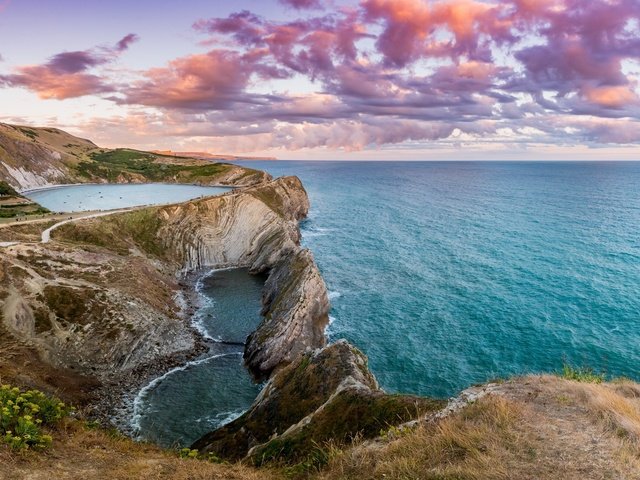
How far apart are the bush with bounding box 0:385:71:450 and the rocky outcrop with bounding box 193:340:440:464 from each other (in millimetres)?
8927

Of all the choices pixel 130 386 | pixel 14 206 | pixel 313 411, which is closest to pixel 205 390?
pixel 130 386

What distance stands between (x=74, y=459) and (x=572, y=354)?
4585cm

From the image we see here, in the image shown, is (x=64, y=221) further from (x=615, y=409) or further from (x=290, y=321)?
(x=615, y=409)

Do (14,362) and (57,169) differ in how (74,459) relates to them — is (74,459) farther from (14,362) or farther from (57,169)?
(57,169)

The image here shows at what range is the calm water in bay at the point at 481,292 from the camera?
4403 centimetres

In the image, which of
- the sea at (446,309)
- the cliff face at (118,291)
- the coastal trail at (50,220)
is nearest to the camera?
the sea at (446,309)

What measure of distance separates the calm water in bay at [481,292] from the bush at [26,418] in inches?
1146

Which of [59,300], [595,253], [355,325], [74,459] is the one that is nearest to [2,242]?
[59,300]

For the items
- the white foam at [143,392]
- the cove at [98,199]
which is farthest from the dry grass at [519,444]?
the cove at [98,199]

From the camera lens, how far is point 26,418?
51.7 ft

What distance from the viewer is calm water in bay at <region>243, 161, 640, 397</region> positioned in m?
44.0

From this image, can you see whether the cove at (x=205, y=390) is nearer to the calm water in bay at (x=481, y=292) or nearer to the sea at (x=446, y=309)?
the sea at (x=446, y=309)

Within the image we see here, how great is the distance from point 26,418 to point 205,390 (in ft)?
82.2

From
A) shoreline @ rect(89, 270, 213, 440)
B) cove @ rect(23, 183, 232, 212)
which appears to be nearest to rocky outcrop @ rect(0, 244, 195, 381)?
shoreline @ rect(89, 270, 213, 440)
